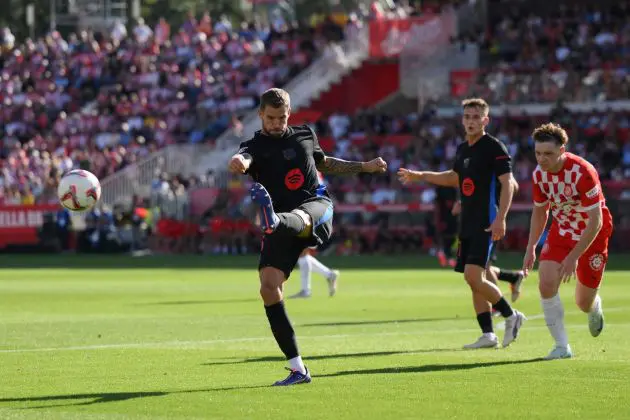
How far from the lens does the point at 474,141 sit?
14250 mm

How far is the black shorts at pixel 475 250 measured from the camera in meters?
14.0

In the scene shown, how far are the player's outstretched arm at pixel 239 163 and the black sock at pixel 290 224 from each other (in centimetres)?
41

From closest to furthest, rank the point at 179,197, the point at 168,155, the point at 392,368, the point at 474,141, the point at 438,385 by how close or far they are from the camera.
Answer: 1. the point at 438,385
2. the point at 392,368
3. the point at 474,141
4. the point at 179,197
5. the point at 168,155

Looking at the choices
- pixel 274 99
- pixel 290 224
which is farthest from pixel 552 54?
pixel 290 224

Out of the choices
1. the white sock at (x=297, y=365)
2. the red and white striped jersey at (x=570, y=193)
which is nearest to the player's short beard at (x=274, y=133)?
the white sock at (x=297, y=365)

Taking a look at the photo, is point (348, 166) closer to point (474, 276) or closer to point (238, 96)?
point (474, 276)

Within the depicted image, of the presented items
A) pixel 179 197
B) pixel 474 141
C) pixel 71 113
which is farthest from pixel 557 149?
pixel 71 113

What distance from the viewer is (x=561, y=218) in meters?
12.7

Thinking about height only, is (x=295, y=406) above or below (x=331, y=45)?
below

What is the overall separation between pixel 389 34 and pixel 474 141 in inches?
1426

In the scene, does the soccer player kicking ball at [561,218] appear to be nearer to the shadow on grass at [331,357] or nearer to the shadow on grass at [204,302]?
the shadow on grass at [331,357]

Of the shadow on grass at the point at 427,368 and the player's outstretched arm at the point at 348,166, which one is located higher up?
the player's outstretched arm at the point at 348,166

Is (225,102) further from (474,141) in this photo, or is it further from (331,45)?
(474,141)

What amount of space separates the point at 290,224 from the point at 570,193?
3.02m
